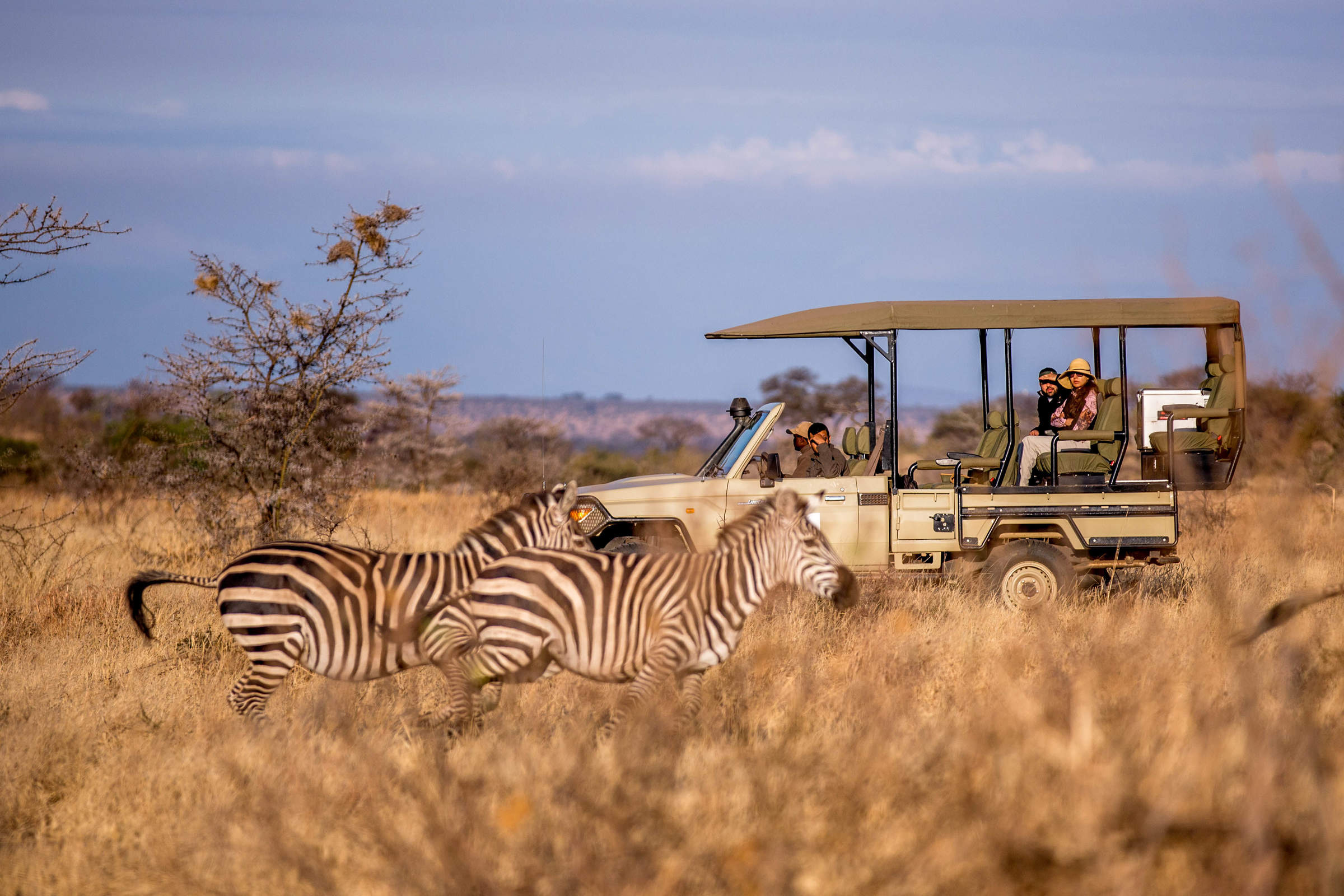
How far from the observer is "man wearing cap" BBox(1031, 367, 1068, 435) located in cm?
1011

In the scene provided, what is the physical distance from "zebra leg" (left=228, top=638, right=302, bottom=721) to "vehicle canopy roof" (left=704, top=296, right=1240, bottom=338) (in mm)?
5170

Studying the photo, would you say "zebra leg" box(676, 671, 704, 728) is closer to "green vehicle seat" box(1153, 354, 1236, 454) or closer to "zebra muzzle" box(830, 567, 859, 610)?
"zebra muzzle" box(830, 567, 859, 610)

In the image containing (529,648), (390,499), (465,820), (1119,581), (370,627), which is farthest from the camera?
(390,499)

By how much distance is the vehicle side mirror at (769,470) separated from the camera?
8875mm

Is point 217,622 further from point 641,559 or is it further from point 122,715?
point 641,559

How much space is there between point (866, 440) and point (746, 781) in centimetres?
627

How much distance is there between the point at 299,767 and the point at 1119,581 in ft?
26.4

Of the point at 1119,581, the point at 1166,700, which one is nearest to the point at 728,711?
the point at 1166,700

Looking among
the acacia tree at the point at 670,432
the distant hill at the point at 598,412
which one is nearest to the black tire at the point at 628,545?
the acacia tree at the point at 670,432

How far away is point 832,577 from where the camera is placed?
5.66 metres

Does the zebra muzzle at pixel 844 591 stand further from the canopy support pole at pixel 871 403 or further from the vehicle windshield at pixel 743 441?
the canopy support pole at pixel 871 403

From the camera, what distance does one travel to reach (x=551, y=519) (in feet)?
20.4

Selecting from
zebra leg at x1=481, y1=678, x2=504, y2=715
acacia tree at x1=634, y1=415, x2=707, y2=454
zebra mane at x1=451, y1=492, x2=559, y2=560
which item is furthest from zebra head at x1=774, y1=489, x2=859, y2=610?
acacia tree at x1=634, y1=415, x2=707, y2=454

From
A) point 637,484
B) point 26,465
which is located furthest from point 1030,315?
point 26,465
